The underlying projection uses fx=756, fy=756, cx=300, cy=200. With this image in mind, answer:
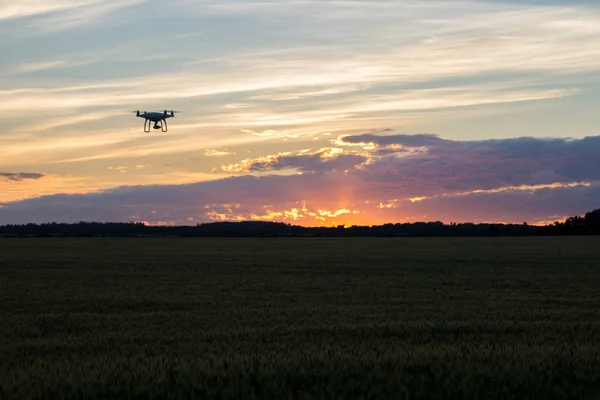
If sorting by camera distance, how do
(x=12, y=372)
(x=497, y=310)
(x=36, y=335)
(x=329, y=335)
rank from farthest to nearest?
1. (x=497, y=310)
2. (x=36, y=335)
3. (x=329, y=335)
4. (x=12, y=372)

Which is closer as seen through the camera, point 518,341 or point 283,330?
point 518,341

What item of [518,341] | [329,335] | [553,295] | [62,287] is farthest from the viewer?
[62,287]

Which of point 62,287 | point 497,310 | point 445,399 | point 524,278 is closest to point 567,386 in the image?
point 445,399

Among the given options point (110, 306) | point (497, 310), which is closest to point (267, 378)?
point (497, 310)

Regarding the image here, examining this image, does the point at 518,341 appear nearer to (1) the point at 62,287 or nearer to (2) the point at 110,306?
(2) the point at 110,306

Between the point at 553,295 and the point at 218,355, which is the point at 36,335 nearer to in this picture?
the point at 218,355

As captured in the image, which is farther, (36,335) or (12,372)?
(36,335)
